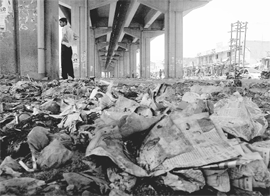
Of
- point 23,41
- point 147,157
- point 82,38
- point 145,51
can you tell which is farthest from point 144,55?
point 147,157

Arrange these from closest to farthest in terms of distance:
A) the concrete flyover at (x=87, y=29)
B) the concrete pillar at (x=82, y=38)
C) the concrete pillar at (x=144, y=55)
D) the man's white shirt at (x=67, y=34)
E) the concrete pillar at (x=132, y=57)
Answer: the concrete flyover at (x=87, y=29)
the man's white shirt at (x=67, y=34)
the concrete pillar at (x=82, y=38)
the concrete pillar at (x=144, y=55)
the concrete pillar at (x=132, y=57)

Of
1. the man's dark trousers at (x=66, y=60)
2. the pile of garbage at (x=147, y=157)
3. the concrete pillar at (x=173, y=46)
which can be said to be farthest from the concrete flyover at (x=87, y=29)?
the pile of garbage at (x=147, y=157)

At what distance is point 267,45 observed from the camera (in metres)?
52.3

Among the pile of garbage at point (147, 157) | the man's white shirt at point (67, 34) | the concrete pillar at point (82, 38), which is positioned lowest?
the pile of garbage at point (147, 157)

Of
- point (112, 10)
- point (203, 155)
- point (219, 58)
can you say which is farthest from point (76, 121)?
point (219, 58)

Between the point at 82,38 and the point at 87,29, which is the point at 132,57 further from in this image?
the point at 82,38

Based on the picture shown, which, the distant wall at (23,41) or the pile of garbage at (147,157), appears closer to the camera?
the pile of garbage at (147,157)

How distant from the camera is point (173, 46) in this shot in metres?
23.2

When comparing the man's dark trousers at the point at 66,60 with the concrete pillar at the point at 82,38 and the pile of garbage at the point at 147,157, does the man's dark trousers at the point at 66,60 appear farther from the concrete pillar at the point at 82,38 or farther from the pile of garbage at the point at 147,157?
the concrete pillar at the point at 82,38

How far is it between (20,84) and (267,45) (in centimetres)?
5440

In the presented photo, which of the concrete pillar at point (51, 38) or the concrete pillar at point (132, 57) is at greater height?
the concrete pillar at point (132, 57)

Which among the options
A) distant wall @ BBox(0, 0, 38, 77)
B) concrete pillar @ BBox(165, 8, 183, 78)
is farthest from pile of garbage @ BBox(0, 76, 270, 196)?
concrete pillar @ BBox(165, 8, 183, 78)

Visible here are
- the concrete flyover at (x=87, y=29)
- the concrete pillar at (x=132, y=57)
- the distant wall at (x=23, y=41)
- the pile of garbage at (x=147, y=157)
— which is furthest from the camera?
the concrete pillar at (x=132, y=57)

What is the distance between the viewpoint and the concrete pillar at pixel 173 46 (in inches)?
910
